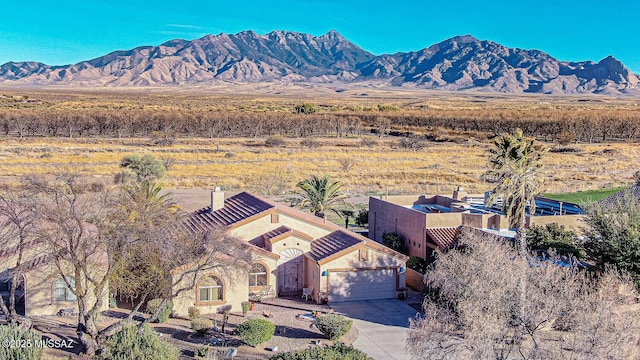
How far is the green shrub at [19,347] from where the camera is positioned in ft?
46.1

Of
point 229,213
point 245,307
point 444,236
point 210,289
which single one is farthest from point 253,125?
point 245,307

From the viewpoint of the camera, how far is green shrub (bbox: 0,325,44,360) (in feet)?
46.1

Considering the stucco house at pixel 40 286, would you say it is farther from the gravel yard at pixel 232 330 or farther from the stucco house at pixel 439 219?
the stucco house at pixel 439 219

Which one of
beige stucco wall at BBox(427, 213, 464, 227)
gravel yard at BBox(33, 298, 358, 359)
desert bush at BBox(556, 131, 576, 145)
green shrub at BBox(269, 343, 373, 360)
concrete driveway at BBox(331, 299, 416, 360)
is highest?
desert bush at BBox(556, 131, 576, 145)

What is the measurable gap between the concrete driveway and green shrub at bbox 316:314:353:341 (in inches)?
22.6

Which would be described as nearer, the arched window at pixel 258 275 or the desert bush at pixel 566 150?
the arched window at pixel 258 275

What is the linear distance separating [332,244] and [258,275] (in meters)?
3.06

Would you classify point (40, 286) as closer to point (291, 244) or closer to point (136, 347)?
point (136, 347)

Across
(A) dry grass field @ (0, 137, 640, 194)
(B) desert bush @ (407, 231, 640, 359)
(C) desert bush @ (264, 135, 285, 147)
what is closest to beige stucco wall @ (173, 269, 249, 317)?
(B) desert bush @ (407, 231, 640, 359)

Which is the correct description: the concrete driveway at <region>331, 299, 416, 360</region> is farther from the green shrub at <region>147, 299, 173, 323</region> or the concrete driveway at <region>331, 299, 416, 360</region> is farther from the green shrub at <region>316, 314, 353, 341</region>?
the green shrub at <region>147, 299, 173, 323</region>

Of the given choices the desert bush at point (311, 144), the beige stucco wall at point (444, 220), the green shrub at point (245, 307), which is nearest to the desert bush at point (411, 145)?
the desert bush at point (311, 144)

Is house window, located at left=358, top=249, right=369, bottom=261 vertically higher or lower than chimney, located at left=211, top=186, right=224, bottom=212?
lower

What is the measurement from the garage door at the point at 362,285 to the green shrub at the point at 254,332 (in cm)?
539

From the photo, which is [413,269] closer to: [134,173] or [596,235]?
[596,235]
